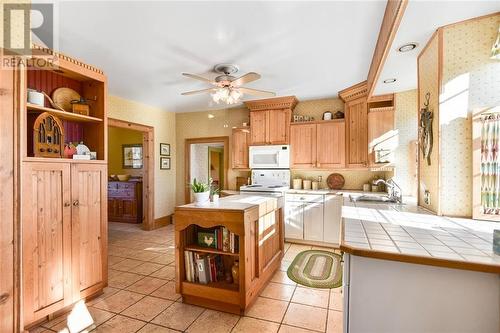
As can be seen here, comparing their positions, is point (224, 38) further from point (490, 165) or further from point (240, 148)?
point (240, 148)

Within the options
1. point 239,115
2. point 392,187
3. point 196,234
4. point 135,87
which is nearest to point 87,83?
point 135,87

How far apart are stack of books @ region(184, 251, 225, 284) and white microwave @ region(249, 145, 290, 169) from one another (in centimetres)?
254

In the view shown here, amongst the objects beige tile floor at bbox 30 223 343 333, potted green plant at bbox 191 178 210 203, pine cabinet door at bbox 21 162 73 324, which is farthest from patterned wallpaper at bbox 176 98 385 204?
pine cabinet door at bbox 21 162 73 324

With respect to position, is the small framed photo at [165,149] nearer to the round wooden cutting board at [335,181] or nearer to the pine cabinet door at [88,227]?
the pine cabinet door at [88,227]

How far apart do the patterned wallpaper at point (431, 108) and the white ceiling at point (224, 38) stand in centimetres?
53

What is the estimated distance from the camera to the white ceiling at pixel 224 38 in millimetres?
1984

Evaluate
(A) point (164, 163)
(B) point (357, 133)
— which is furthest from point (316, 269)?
(A) point (164, 163)

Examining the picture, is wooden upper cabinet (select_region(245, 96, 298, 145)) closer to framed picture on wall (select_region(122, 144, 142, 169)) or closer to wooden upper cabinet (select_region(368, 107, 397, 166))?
wooden upper cabinet (select_region(368, 107, 397, 166))

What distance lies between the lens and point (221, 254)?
2.33 m

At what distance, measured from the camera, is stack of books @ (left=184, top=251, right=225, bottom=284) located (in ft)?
7.47

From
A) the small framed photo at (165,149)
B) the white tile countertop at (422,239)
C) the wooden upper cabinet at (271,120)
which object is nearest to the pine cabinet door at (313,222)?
the wooden upper cabinet at (271,120)

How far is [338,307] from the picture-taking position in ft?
7.37

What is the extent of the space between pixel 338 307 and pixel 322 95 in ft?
11.2

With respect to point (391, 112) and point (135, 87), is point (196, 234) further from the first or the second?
point (391, 112)
